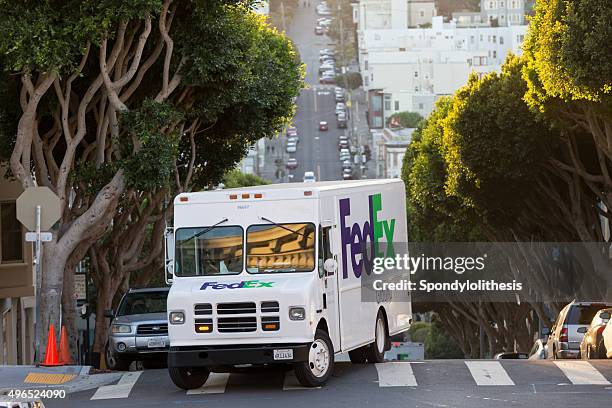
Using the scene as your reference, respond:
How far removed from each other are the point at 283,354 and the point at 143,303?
934 centimetres

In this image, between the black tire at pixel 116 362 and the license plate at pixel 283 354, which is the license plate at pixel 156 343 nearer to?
the black tire at pixel 116 362

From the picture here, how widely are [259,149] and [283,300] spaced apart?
173 m

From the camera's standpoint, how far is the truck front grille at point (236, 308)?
1859 cm

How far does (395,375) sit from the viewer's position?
19.9 metres

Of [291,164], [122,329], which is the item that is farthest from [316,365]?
[291,164]

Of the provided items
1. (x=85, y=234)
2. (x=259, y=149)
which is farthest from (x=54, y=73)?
(x=259, y=149)

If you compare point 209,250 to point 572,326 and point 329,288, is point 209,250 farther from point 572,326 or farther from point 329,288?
point 572,326

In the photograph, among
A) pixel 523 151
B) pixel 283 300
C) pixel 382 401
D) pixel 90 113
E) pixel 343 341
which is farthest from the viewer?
pixel 523 151

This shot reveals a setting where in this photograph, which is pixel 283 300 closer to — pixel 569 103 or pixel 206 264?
pixel 206 264

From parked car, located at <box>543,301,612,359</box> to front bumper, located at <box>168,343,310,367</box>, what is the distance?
35.8ft

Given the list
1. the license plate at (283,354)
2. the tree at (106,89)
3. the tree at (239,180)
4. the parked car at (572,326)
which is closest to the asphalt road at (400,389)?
the license plate at (283,354)

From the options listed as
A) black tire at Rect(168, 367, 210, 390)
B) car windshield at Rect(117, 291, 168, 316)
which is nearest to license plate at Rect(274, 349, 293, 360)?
black tire at Rect(168, 367, 210, 390)

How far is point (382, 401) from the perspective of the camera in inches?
680

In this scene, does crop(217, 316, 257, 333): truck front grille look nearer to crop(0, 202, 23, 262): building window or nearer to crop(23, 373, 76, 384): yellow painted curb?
crop(23, 373, 76, 384): yellow painted curb
